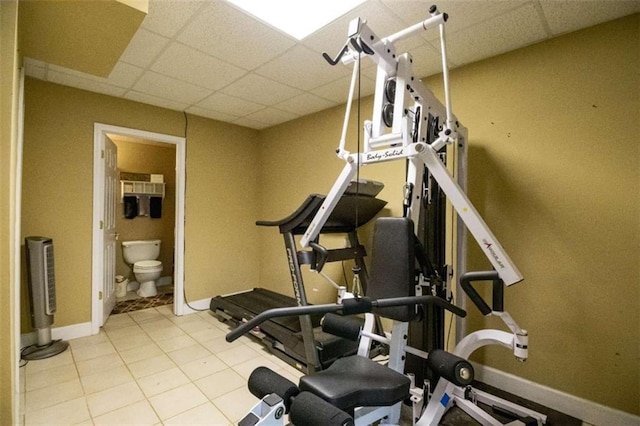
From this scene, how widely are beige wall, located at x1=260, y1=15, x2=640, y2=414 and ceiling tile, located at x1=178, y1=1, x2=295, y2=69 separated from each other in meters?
1.55

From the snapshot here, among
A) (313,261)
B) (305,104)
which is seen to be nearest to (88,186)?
(305,104)

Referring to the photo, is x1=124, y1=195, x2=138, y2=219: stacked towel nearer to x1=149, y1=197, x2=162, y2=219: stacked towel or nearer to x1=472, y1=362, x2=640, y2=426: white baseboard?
x1=149, y1=197, x2=162, y2=219: stacked towel

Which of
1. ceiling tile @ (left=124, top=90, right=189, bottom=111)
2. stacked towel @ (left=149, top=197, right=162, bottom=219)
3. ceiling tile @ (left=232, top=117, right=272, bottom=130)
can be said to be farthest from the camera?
stacked towel @ (left=149, top=197, right=162, bottom=219)

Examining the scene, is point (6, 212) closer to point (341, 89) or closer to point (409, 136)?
point (409, 136)

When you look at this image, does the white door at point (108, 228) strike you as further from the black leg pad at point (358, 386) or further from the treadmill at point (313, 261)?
the black leg pad at point (358, 386)

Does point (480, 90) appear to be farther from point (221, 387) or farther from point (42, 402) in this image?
point (42, 402)

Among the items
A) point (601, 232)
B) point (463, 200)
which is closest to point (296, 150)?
point (463, 200)

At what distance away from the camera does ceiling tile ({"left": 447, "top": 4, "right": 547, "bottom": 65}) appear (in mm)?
1848

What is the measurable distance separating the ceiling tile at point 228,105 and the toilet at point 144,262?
2.53 metres

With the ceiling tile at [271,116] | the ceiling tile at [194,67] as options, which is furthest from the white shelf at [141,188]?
the ceiling tile at [194,67]

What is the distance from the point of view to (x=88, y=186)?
3.12 metres

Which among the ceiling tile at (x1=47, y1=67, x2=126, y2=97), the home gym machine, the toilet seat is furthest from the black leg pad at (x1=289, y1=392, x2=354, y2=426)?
the toilet seat

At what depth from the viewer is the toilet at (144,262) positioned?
436 centimetres

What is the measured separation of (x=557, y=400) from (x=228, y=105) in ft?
13.0
